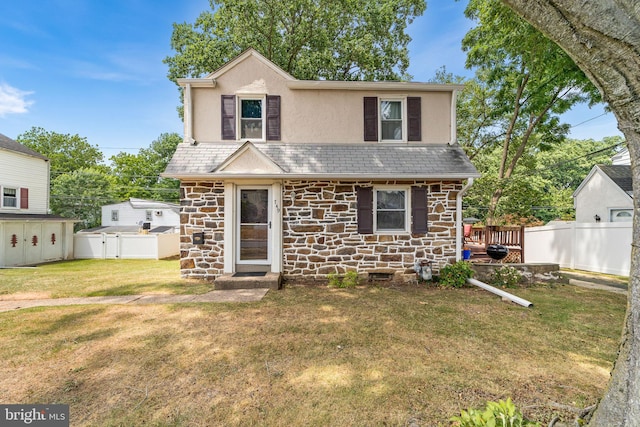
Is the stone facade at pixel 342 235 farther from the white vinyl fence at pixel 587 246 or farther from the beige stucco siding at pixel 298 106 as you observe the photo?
the white vinyl fence at pixel 587 246

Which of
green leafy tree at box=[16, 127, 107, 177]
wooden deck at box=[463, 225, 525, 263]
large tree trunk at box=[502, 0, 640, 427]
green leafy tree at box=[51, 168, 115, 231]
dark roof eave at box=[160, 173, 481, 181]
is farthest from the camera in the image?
green leafy tree at box=[16, 127, 107, 177]

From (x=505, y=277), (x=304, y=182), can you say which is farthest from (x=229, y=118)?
(x=505, y=277)

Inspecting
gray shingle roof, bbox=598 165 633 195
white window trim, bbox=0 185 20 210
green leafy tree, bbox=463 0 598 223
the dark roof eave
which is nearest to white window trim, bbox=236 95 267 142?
the dark roof eave

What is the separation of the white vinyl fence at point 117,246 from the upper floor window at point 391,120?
449 inches

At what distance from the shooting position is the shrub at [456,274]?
667 centimetres

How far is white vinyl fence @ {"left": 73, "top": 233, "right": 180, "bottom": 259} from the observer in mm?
12719

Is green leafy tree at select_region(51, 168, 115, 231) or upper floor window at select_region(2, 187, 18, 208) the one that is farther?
green leafy tree at select_region(51, 168, 115, 231)

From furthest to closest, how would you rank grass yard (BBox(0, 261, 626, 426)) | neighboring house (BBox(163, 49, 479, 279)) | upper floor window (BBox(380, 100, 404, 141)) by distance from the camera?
upper floor window (BBox(380, 100, 404, 141)) → neighboring house (BBox(163, 49, 479, 279)) → grass yard (BBox(0, 261, 626, 426))

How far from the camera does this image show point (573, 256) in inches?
384

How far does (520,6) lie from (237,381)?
3836 mm

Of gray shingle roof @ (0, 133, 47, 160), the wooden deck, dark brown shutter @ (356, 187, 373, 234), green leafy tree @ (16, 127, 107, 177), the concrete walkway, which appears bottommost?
the concrete walkway

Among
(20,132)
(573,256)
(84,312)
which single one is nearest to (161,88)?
(84,312)

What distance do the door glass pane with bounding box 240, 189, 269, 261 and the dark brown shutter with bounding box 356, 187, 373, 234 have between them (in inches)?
97.6

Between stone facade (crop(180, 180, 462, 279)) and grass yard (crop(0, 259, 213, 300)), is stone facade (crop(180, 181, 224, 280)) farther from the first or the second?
grass yard (crop(0, 259, 213, 300))
